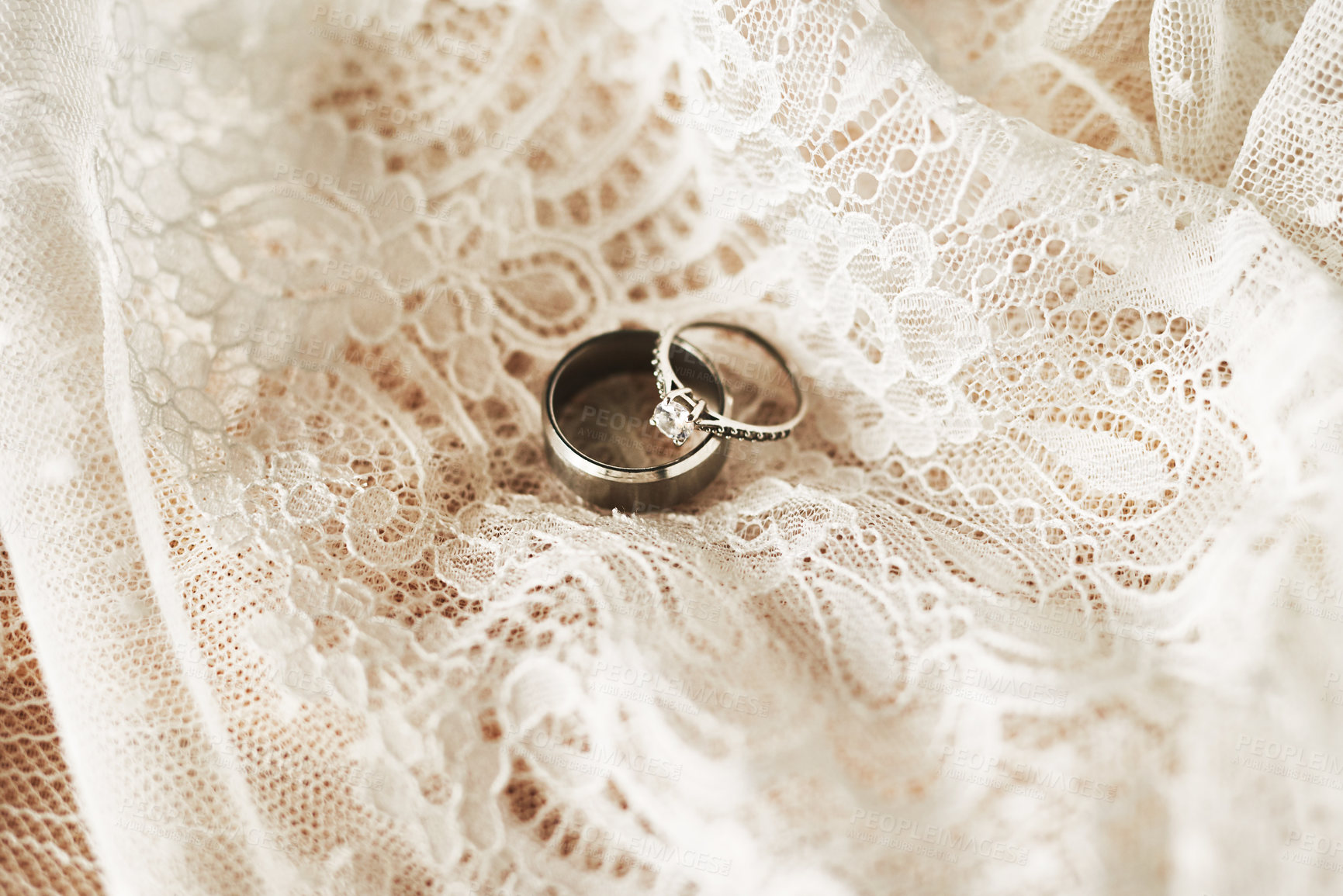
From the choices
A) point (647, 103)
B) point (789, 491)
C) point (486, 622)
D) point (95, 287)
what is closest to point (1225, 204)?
point (789, 491)

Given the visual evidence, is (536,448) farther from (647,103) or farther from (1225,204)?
(1225,204)

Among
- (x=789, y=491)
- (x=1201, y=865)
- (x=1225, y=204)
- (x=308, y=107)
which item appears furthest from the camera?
(x=308, y=107)

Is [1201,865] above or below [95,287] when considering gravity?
above

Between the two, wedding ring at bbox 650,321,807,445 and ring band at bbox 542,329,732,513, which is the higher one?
wedding ring at bbox 650,321,807,445

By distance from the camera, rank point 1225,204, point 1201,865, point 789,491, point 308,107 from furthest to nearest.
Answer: point 308,107 → point 789,491 → point 1225,204 → point 1201,865

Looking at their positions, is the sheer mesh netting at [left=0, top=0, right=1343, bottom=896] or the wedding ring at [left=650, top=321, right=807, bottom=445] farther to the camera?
the wedding ring at [left=650, top=321, right=807, bottom=445]
